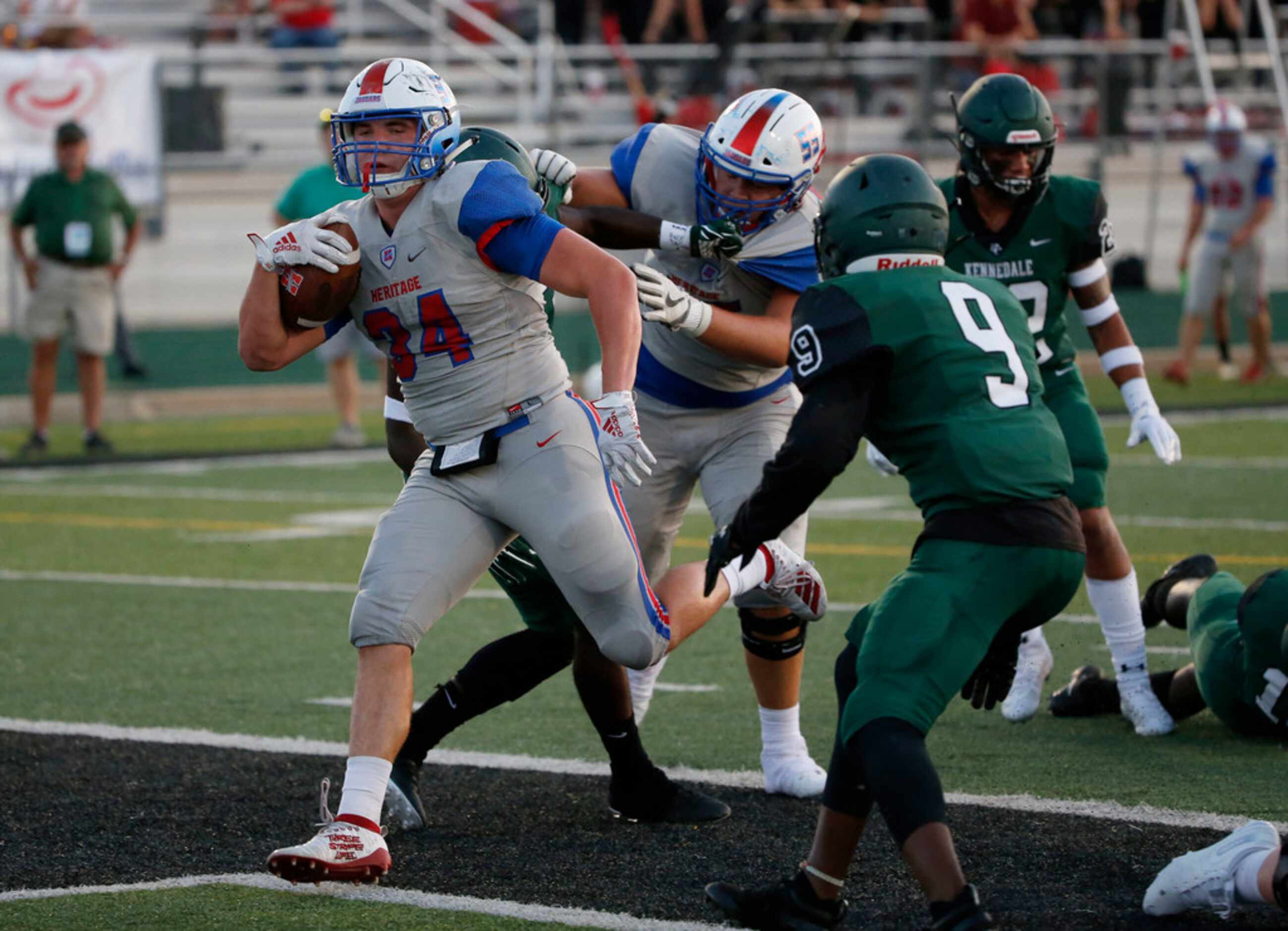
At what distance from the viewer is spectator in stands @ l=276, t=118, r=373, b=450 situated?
11.9m

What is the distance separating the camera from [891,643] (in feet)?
11.8

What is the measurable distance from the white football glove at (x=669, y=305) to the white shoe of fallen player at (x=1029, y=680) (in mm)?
1545

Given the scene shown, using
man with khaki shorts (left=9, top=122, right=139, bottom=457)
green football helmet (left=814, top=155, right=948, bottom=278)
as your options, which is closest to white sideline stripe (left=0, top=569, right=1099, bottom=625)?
man with khaki shorts (left=9, top=122, right=139, bottom=457)

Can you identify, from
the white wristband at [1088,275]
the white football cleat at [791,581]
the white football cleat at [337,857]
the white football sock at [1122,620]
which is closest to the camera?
the white football cleat at [337,857]

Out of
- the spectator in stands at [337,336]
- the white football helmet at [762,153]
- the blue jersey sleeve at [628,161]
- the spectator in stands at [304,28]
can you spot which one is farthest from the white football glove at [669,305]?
the spectator in stands at [304,28]

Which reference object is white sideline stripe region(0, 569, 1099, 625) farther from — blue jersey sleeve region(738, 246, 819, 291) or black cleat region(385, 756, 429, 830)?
black cleat region(385, 756, 429, 830)

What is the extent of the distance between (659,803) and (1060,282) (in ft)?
6.71

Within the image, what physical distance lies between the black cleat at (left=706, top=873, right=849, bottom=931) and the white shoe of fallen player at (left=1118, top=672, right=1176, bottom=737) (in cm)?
195

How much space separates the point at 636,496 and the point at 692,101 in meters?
12.5

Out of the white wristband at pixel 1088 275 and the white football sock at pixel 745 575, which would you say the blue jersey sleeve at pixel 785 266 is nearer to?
the white football sock at pixel 745 575

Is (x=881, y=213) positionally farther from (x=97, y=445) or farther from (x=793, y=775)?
(x=97, y=445)

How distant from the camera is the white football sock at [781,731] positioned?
506 centimetres

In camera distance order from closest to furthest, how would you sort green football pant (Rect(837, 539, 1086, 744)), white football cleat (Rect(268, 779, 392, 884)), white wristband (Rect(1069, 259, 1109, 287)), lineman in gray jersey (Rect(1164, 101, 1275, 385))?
1. green football pant (Rect(837, 539, 1086, 744))
2. white football cleat (Rect(268, 779, 392, 884))
3. white wristband (Rect(1069, 259, 1109, 287))
4. lineman in gray jersey (Rect(1164, 101, 1275, 385))

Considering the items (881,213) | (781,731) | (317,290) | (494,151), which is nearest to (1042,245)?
(781,731)
